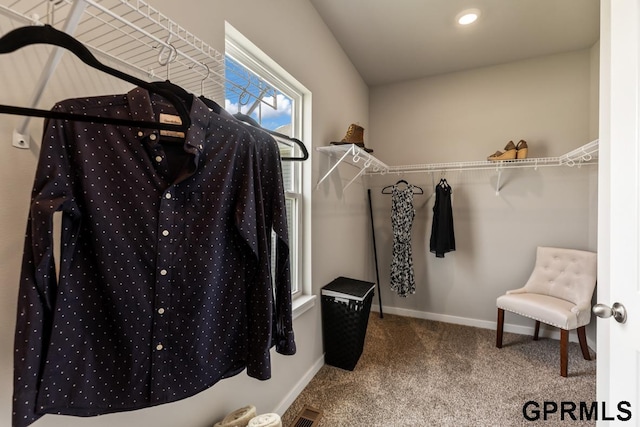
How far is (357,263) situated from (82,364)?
99.6 inches

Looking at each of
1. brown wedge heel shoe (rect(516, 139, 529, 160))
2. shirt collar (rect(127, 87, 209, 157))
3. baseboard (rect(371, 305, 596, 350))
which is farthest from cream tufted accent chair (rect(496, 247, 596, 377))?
shirt collar (rect(127, 87, 209, 157))

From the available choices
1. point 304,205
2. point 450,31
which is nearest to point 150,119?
point 304,205

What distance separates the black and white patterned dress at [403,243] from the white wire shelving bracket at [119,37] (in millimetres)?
2281

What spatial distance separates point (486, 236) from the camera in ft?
9.81

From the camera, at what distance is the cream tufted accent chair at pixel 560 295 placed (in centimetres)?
216

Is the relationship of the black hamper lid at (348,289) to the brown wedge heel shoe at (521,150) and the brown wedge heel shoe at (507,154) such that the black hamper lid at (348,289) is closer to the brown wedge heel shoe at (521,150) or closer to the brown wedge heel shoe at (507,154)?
the brown wedge heel shoe at (507,154)

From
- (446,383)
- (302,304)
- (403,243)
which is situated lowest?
(446,383)

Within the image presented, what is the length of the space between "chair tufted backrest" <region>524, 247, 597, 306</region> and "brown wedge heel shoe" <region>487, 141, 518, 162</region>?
0.94 m

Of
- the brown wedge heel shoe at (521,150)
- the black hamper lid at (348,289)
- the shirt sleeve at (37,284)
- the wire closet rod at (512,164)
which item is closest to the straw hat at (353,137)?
the wire closet rod at (512,164)

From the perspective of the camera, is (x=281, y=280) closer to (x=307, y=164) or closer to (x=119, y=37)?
(x=119, y=37)

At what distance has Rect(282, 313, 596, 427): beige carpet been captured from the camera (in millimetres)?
1733

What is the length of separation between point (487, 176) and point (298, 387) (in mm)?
2691

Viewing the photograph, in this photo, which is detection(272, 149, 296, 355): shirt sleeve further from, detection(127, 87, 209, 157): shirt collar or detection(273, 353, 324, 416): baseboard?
detection(273, 353, 324, 416): baseboard

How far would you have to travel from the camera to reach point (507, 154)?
8.66ft
